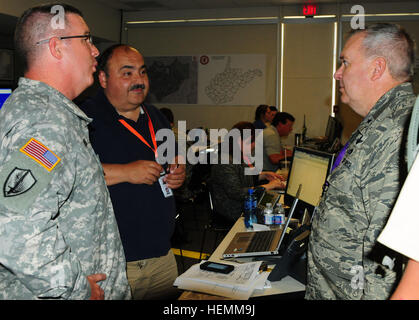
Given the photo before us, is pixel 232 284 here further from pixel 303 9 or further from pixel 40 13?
pixel 303 9

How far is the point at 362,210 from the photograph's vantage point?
1.29 metres

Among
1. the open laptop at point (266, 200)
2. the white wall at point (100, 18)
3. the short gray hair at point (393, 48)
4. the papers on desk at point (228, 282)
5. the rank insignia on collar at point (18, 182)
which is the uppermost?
the white wall at point (100, 18)

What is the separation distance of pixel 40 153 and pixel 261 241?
135 centimetres

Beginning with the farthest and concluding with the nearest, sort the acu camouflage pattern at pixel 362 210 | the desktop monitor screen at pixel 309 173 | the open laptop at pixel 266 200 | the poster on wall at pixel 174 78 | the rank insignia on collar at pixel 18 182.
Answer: the poster on wall at pixel 174 78, the open laptop at pixel 266 200, the desktop monitor screen at pixel 309 173, the acu camouflage pattern at pixel 362 210, the rank insignia on collar at pixel 18 182

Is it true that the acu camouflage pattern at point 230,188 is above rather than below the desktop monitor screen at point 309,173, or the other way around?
below

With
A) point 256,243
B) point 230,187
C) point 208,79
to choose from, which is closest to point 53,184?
point 256,243

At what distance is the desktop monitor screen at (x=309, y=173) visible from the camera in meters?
2.21

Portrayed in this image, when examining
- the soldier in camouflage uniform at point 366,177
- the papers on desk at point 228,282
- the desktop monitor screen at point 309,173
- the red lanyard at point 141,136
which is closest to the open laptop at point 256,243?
the papers on desk at point 228,282

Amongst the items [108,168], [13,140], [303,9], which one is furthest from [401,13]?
[13,140]

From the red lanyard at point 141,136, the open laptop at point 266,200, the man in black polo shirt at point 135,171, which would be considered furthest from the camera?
the open laptop at point 266,200

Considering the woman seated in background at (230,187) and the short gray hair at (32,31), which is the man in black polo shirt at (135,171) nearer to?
the short gray hair at (32,31)

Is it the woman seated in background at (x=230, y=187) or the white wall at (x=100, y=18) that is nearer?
the woman seated in background at (x=230, y=187)

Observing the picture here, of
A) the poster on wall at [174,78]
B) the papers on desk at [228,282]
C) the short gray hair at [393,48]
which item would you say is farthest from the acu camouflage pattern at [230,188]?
the poster on wall at [174,78]

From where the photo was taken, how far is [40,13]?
1268mm
